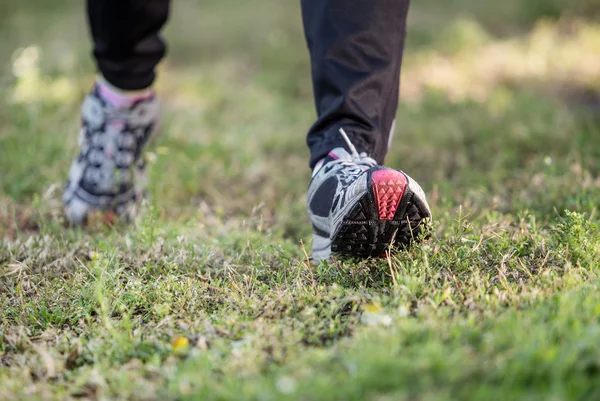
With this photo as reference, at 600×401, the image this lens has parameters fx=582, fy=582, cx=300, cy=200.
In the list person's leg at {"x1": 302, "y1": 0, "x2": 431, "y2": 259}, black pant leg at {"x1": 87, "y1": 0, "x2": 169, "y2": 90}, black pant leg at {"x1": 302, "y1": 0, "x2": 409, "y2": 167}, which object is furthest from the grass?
black pant leg at {"x1": 87, "y1": 0, "x2": 169, "y2": 90}

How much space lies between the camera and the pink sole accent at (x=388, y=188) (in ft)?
4.95

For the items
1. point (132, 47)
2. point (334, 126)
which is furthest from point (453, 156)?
point (132, 47)

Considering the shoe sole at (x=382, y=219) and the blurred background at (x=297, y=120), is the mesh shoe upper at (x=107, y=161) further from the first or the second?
the shoe sole at (x=382, y=219)

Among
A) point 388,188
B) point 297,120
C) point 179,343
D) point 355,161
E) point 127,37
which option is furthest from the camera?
point 297,120

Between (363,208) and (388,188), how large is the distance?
0.08m

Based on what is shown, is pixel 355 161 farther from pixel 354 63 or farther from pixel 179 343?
pixel 179 343

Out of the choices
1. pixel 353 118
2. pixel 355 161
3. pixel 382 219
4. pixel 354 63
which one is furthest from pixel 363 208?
pixel 354 63

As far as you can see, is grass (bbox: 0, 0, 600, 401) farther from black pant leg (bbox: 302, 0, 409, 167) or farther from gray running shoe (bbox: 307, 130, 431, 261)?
black pant leg (bbox: 302, 0, 409, 167)

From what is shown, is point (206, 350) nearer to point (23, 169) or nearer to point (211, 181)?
point (211, 181)

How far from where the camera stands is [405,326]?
1.23 m

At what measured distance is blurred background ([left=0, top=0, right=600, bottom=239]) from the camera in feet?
8.41

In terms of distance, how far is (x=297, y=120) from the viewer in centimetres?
390

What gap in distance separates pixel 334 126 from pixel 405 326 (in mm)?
757

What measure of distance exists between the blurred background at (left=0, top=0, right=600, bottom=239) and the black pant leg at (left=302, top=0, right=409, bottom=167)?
43 cm
